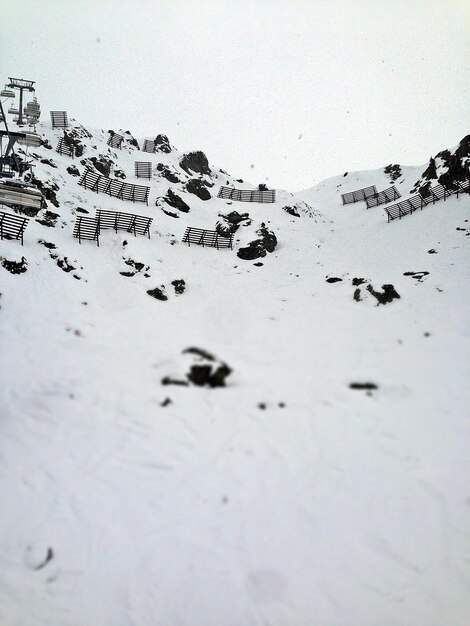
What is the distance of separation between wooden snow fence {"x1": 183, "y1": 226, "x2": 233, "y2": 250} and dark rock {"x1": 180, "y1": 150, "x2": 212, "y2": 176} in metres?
17.3

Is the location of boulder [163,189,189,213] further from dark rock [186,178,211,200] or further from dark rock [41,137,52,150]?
dark rock [41,137,52,150]

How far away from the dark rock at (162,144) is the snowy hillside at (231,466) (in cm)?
3580

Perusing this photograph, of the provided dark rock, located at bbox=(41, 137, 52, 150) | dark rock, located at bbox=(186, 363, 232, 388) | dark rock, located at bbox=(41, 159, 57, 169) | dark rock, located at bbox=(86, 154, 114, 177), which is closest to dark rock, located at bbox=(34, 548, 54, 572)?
dark rock, located at bbox=(186, 363, 232, 388)

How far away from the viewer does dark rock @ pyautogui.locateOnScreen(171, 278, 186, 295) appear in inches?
766

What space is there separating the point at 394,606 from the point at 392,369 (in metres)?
5.94

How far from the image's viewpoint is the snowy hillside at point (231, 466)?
4.92 metres

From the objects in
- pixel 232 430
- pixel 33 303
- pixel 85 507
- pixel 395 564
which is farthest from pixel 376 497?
pixel 33 303

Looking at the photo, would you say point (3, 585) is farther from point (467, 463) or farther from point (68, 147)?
point (68, 147)

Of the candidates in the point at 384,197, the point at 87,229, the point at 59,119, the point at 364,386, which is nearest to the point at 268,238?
the point at 87,229

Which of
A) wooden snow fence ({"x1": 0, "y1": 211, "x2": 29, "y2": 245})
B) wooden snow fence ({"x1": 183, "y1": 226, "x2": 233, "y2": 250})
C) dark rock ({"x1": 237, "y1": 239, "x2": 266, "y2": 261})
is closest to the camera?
wooden snow fence ({"x1": 0, "y1": 211, "x2": 29, "y2": 245})

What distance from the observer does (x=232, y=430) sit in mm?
7316

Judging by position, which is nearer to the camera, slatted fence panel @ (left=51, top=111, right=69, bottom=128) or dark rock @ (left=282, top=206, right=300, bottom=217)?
dark rock @ (left=282, top=206, right=300, bottom=217)

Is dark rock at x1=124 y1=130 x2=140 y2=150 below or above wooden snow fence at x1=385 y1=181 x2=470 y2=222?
above

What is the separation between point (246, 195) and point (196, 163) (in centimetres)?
985
